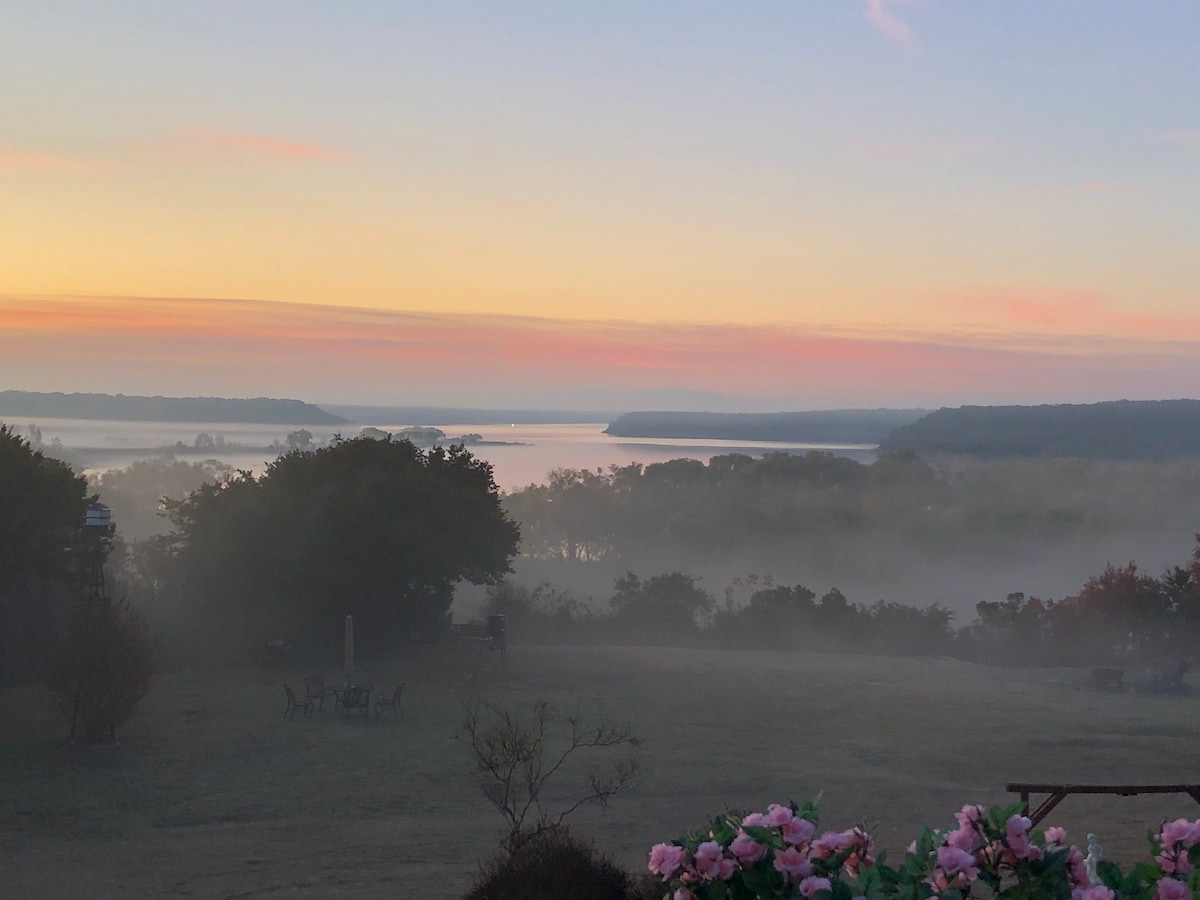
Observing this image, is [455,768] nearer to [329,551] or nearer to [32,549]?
[32,549]

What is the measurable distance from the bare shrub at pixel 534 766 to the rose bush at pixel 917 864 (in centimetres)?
672

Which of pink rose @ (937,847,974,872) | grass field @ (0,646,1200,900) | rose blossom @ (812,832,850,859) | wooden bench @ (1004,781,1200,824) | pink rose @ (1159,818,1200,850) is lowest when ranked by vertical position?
grass field @ (0,646,1200,900)

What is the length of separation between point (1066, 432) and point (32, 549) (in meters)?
132

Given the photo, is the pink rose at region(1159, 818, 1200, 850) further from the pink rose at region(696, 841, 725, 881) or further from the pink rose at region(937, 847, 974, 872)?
the pink rose at region(696, 841, 725, 881)

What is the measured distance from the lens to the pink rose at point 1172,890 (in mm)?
3975

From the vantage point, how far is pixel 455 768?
57.1 ft

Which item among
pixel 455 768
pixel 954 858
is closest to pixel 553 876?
pixel 954 858

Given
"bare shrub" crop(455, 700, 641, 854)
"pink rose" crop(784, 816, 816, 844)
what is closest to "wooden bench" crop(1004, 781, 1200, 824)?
"pink rose" crop(784, 816, 816, 844)

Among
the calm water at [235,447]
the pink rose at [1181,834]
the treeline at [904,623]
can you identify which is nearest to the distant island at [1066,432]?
the calm water at [235,447]

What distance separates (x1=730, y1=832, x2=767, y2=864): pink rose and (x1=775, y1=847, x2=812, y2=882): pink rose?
0.06m

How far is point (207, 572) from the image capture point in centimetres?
2833

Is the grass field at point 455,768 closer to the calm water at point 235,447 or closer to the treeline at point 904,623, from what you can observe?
the treeline at point 904,623

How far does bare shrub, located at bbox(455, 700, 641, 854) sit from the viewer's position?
11.8 m

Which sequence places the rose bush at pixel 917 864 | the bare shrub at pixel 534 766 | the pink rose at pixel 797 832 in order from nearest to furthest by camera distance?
the rose bush at pixel 917 864 → the pink rose at pixel 797 832 → the bare shrub at pixel 534 766
